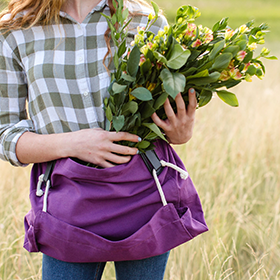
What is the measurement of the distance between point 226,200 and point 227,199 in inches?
1.6

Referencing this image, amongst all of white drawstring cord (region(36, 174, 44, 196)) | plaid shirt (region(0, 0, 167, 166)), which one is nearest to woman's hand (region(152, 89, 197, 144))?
plaid shirt (region(0, 0, 167, 166))

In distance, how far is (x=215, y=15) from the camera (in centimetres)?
1611

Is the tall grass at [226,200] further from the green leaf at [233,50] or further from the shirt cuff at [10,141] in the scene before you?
the green leaf at [233,50]

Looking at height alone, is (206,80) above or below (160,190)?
above

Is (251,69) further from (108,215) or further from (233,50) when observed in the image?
(108,215)

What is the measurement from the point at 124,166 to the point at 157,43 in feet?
1.25

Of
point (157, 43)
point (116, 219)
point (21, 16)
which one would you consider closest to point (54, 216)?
point (116, 219)

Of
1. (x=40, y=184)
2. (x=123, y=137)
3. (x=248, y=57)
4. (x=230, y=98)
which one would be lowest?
(x=40, y=184)

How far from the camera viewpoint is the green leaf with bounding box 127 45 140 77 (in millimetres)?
795

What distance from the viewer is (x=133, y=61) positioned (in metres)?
0.81

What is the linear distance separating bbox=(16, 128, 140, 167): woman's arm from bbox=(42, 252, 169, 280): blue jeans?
349 mm

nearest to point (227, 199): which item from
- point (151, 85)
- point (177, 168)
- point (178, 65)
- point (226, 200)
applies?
point (226, 200)

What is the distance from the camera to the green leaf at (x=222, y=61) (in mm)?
757

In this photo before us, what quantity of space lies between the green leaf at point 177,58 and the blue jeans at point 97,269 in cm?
66
